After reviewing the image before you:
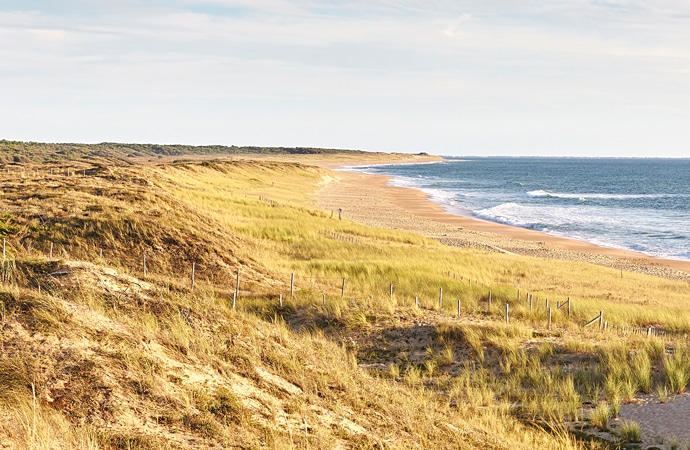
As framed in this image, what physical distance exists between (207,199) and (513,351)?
36008mm

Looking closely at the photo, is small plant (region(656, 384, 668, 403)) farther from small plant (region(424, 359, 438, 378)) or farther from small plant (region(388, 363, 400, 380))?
small plant (region(388, 363, 400, 380))

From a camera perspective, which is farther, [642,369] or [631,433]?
[642,369]

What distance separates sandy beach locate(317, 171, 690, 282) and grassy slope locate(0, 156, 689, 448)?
11510 millimetres

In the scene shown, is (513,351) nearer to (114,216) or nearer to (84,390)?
(84,390)

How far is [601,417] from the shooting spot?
11.4m

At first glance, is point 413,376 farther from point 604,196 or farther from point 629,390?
point 604,196

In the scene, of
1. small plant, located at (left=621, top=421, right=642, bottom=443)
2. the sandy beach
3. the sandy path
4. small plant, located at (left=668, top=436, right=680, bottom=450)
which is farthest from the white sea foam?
small plant, located at (left=668, top=436, right=680, bottom=450)

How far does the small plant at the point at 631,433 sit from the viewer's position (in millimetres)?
10758

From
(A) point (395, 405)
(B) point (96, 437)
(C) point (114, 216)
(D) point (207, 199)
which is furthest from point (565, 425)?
(D) point (207, 199)

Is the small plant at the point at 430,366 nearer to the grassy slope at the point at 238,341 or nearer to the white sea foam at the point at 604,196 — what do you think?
the grassy slope at the point at 238,341

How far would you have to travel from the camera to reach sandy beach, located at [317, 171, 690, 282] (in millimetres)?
41750

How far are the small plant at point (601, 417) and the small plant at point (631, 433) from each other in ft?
1.38

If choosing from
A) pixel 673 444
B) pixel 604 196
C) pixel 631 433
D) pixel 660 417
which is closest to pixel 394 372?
pixel 631 433

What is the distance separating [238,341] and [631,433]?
682 centimetres
